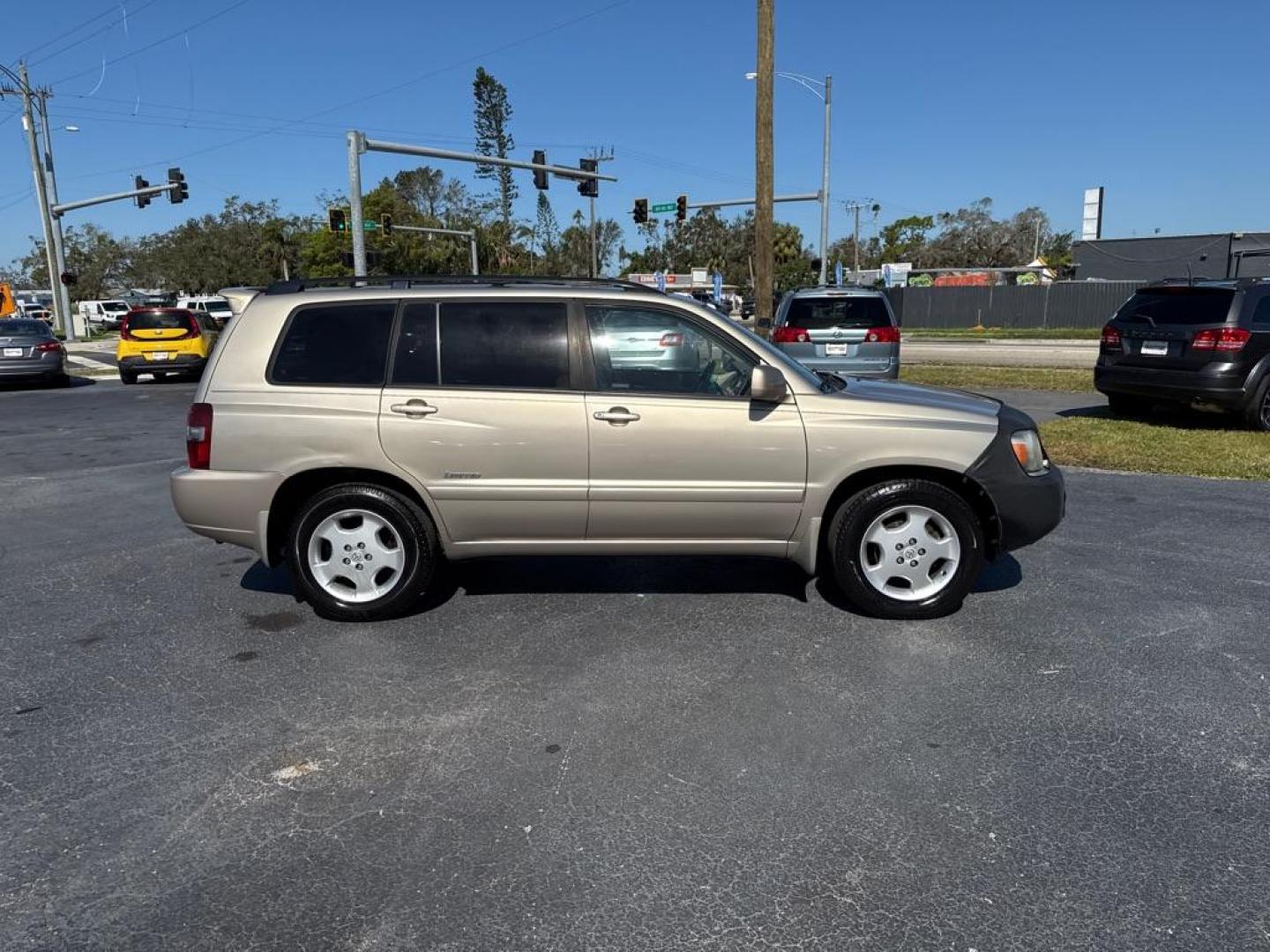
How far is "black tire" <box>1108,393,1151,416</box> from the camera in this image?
11711mm

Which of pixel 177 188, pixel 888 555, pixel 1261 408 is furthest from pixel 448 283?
pixel 177 188

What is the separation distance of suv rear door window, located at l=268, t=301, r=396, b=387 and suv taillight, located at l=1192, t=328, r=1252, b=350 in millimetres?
9015

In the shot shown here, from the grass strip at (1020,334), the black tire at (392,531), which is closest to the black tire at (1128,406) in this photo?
the black tire at (392,531)

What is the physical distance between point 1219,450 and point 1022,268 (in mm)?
57427

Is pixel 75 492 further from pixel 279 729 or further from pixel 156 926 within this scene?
pixel 156 926

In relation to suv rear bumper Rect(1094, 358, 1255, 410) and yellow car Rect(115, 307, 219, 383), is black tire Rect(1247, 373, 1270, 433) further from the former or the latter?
yellow car Rect(115, 307, 219, 383)

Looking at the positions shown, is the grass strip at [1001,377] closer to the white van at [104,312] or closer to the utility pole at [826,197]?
the utility pole at [826,197]

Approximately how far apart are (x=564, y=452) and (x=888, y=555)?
1797 millimetres

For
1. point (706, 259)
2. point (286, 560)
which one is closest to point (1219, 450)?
point (286, 560)

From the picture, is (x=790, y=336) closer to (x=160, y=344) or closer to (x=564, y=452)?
(x=564, y=452)

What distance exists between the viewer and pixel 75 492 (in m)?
8.16

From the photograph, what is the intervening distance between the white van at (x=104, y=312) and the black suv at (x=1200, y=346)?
5710cm

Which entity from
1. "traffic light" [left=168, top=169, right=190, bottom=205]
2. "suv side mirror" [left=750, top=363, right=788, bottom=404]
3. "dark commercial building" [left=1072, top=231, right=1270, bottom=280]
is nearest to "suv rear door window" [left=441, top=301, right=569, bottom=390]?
"suv side mirror" [left=750, top=363, right=788, bottom=404]

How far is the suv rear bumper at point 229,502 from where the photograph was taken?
185 inches
